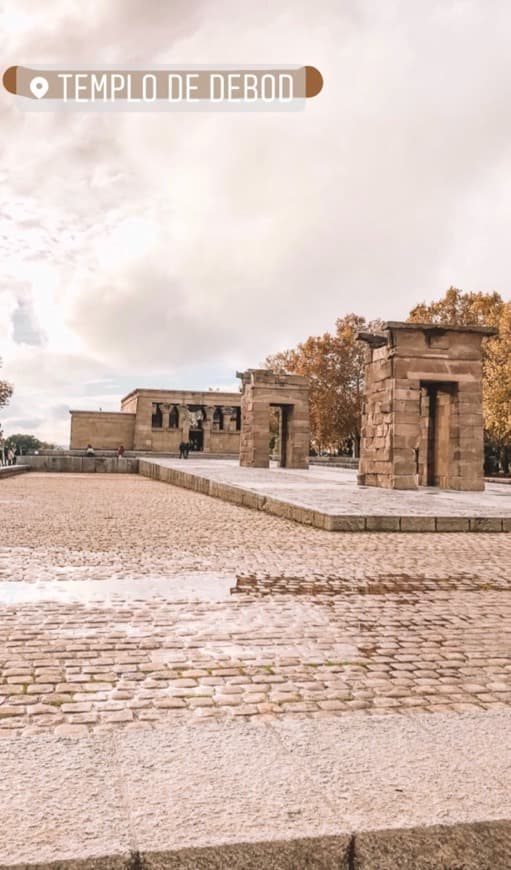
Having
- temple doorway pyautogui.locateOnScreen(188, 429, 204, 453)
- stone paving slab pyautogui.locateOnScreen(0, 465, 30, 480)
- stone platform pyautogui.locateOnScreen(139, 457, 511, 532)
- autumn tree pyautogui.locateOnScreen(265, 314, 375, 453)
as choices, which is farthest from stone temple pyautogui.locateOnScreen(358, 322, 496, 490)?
temple doorway pyautogui.locateOnScreen(188, 429, 204, 453)

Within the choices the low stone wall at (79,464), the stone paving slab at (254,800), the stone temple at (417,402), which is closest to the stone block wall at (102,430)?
the low stone wall at (79,464)

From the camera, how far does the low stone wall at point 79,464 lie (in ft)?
116

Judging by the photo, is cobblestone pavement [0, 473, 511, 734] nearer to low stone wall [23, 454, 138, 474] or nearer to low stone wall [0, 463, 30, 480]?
low stone wall [0, 463, 30, 480]

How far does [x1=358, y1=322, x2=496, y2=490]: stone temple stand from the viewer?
60.1 ft

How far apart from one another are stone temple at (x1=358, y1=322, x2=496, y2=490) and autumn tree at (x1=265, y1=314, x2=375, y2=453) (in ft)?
95.9

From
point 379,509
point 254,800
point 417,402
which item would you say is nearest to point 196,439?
point 417,402

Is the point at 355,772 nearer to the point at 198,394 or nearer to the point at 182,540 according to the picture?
the point at 182,540

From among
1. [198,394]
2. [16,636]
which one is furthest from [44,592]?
[198,394]

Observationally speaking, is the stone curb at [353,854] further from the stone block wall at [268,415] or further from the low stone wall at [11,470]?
the stone block wall at [268,415]

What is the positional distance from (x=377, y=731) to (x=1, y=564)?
5.15m

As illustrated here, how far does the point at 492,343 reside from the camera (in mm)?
35750

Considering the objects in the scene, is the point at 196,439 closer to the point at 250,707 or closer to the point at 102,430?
the point at 102,430

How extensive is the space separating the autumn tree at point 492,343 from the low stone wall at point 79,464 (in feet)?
54.5

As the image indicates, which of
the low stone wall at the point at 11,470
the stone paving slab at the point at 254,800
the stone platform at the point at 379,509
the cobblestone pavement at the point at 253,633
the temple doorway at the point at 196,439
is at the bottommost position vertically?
the cobblestone pavement at the point at 253,633
